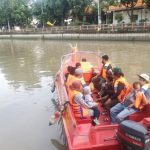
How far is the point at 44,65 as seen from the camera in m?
17.5

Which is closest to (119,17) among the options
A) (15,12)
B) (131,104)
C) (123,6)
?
(123,6)

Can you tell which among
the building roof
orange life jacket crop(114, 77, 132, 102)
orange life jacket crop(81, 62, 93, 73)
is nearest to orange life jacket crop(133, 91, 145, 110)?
orange life jacket crop(114, 77, 132, 102)

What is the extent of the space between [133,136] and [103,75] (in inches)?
167

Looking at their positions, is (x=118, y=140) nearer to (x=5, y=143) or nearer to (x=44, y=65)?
(x=5, y=143)

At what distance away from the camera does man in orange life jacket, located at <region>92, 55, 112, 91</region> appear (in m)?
8.45

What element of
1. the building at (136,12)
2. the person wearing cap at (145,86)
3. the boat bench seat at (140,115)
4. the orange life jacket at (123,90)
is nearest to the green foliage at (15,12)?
the building at (136,12)

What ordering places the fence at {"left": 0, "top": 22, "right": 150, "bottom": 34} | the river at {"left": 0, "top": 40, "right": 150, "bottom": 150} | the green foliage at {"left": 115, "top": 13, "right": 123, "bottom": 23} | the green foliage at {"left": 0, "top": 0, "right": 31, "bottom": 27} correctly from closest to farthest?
the river at {"left": 0, "top": 40, "right": 150, "bottom": 150} → the fence at {"left": 0, "top": 22, "right": 150, "bottom": 34} → the green foliage at {"left": 115, "top": 13, "right": 123, "bottom": 23} → the green foliage at {"left": 0, "top": 0, "right": 31, "bottom": 27}

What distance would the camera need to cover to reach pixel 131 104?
5.88m

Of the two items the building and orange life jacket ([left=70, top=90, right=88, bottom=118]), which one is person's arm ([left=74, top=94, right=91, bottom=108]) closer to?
orange life jacket ([left=70, top=90, right=88, bottom=118])

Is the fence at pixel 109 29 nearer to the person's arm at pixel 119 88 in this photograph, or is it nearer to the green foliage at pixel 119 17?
the green foliage at pixel 119 17

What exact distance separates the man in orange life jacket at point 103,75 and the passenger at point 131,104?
2.25m

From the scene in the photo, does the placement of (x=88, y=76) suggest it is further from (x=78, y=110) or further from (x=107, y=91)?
(x=78, y=110)

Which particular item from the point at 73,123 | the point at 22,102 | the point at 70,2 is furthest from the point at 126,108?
the point at 70,2

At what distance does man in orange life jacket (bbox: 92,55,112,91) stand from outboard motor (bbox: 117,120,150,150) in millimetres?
3725
